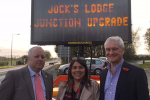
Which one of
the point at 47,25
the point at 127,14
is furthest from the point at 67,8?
the point at 127,14

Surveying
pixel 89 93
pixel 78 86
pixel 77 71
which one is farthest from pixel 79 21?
pixel 89 93

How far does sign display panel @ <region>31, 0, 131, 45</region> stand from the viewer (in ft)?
22.0

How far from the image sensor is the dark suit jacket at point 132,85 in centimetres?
203

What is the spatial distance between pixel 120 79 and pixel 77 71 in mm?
677

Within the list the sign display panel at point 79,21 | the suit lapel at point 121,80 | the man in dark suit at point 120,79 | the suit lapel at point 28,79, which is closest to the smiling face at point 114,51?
the man in dark suit at point 120,79

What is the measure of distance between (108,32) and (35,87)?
16.4ft

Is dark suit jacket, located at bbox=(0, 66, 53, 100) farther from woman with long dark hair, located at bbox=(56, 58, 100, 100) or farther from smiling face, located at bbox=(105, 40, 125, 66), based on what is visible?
smiling face, located at bbox=(105, 40, 125, 66)

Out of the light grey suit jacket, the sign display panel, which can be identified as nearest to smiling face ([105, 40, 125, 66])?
the light grey suit jacket

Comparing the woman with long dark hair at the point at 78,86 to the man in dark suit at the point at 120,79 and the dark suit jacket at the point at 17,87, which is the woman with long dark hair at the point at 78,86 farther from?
the dark suit jacket at the point at 17,87

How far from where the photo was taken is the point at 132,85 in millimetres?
2074

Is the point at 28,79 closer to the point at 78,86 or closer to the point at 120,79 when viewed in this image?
the point at 78,86

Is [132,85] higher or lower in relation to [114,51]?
lower

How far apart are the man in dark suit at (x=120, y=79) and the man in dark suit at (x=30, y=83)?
867 mm

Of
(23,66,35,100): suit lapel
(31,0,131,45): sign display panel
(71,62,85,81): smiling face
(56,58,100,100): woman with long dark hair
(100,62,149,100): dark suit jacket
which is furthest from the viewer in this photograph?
(31,0,131,45): sign display panel
